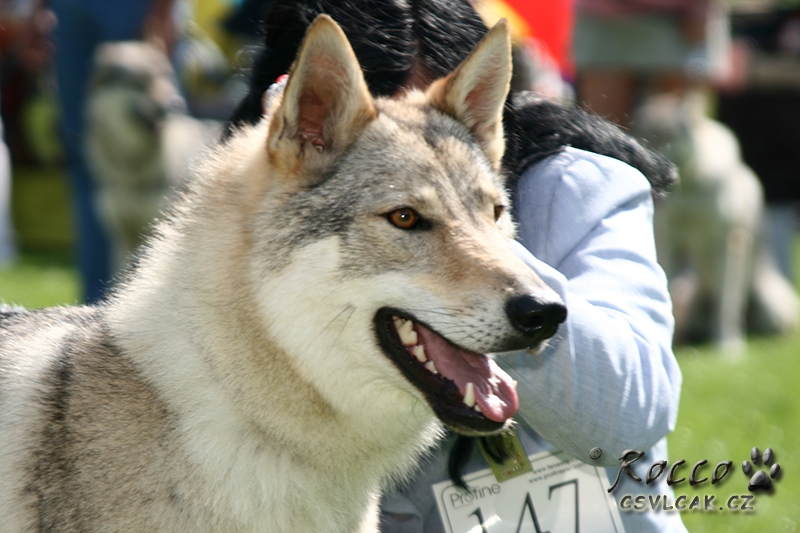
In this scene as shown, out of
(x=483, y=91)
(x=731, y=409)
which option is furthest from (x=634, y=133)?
(x=483, y=91)

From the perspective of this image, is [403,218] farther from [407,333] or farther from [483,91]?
[483,91]

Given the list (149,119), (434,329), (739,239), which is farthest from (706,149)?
(434,329)

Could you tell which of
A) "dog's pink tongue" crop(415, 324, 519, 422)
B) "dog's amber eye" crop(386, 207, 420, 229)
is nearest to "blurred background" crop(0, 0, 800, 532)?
"dog's pink tongue" crop(415, 324, 519, 422)

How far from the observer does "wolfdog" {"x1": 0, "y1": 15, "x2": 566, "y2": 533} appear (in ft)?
6.61

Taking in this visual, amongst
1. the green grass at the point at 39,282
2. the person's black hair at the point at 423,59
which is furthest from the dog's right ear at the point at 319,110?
Answer: the green grass at the point at 39,282

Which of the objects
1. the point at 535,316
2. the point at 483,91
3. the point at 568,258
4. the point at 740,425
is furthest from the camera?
the point at 740,425

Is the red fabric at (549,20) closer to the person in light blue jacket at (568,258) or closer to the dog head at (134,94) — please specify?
the dog head at (134,94)

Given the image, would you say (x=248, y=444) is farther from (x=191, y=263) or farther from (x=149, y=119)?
(x=149, y=119)

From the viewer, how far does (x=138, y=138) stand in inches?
323

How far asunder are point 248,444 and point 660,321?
105 cm

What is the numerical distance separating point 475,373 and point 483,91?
794mm

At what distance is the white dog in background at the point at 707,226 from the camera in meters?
7.24

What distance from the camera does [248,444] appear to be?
208 cm

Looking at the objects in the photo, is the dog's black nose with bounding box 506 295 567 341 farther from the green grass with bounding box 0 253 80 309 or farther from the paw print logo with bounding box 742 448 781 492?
the green grass with bounding box 0 253 80 309
